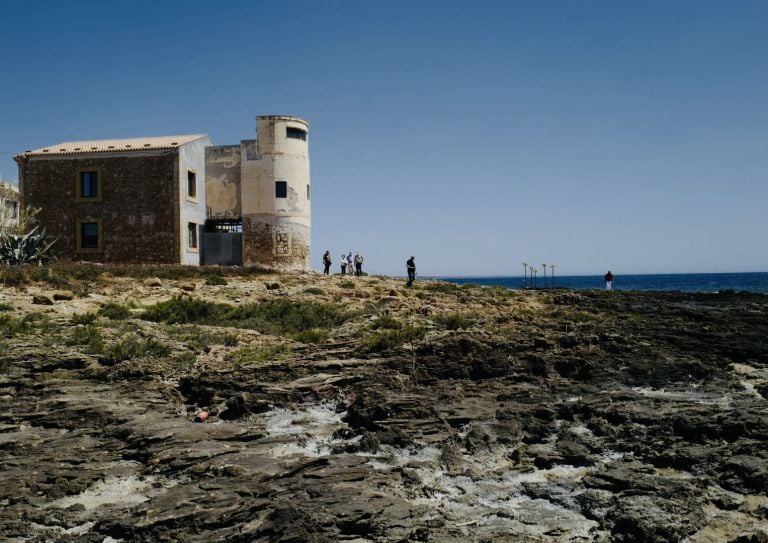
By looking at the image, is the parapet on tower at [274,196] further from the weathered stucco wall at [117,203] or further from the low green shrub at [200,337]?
the low green shrub at [200,337]

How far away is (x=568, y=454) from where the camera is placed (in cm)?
1045

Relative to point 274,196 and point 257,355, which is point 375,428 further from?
point 274,196

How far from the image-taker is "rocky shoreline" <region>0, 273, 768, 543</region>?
27.1 ft

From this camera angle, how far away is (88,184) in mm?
35812

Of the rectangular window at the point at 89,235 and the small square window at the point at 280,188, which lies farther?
the small square window at the point at 280,188

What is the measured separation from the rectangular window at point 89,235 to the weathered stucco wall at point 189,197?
17.2 feet

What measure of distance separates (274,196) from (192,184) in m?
4.94

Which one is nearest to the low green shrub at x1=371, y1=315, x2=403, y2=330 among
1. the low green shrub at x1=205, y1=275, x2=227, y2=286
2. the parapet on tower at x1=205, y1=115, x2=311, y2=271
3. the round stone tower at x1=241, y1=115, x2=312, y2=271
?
the low green shrub at x1=205, y1=275, x2=227, y2=286

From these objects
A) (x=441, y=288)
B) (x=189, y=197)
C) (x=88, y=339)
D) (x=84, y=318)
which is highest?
(x=189, y=197)

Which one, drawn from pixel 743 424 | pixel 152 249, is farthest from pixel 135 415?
pixel 152 249

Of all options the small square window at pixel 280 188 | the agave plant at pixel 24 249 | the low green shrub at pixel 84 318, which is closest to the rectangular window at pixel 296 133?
the small square window at pixel 280 188

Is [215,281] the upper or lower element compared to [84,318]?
upper

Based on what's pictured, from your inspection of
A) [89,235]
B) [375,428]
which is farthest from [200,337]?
[89,235]

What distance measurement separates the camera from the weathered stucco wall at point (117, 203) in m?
34.9
